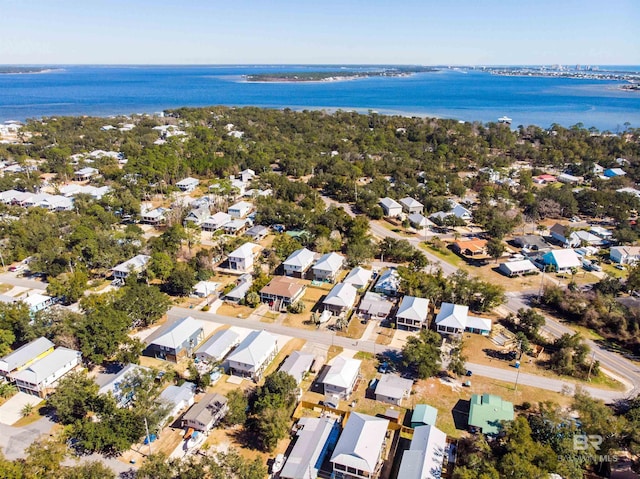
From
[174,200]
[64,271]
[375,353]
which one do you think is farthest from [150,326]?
[174,200]

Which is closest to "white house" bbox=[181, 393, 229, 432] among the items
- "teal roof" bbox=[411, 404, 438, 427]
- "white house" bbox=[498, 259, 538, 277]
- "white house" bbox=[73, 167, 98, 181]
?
"teal roof" bbox=[411, 404, 438, 427]

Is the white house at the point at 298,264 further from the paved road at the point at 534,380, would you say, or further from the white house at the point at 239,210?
the paved road at the point at 534,380

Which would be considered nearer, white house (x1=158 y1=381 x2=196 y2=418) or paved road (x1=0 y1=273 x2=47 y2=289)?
white house (x1=158 y1=381 x2=196 y2=418)

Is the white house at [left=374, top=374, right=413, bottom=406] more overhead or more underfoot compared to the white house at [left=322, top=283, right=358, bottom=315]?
more underfoot

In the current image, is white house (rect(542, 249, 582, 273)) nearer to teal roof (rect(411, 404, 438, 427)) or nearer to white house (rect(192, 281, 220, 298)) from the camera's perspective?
teal roof (rect(411, 404, 438, 427))

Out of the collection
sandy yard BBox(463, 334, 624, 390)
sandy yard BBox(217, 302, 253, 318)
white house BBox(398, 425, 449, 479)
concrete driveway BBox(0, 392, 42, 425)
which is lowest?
concrete driveway BBox(0, 392, 42, 425)

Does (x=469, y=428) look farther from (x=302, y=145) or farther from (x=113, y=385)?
(x=302, y=145)
